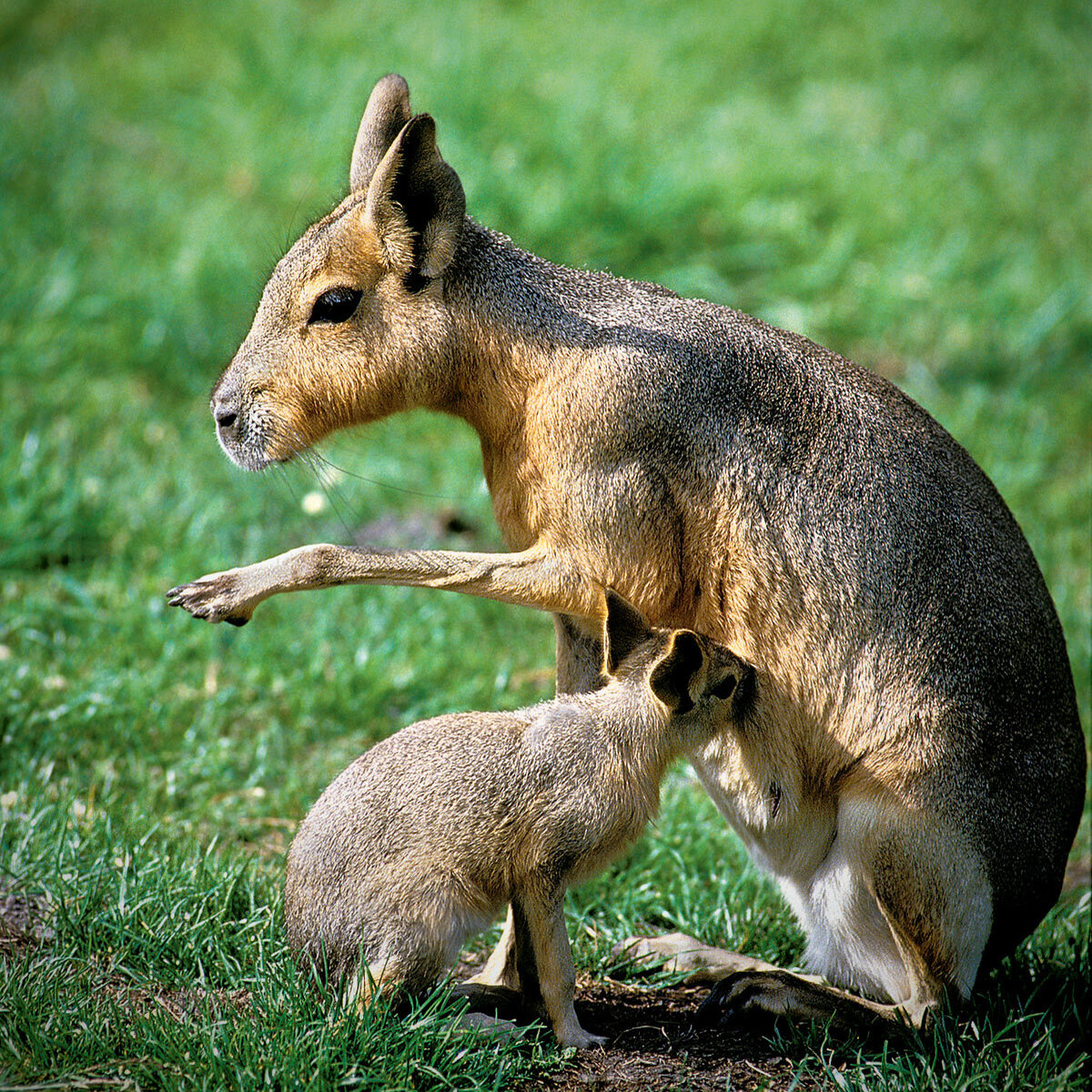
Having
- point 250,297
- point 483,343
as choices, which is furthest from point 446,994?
point 250,297

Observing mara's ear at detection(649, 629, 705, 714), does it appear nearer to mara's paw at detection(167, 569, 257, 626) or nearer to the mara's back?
the mara's back

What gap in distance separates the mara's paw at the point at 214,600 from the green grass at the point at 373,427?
0.69 m

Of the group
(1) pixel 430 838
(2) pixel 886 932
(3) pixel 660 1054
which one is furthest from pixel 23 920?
(2) pixel 886 932

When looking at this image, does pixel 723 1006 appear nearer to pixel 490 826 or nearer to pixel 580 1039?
pixel 580 1039

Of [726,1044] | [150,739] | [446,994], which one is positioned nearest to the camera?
[446,994]

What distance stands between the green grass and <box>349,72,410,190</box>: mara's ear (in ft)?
1.09

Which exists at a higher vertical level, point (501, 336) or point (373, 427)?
point (501, 336)

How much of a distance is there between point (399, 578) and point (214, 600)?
17.5 inches

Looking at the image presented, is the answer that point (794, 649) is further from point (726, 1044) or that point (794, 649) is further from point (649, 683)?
point (726, 1044)

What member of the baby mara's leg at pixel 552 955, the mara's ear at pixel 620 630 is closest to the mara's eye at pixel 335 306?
the mara's ear at pixel 620 630

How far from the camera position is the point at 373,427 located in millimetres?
3688

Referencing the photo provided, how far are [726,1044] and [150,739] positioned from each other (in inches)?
90.3

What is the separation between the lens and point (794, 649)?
11.1 feet

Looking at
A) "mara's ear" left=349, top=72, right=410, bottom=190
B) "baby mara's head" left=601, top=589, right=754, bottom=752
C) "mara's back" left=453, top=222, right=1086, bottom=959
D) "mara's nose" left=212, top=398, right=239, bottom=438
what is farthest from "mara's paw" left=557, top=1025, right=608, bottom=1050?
"mara's ear" left=349, top=72, right=410, bottom=190
